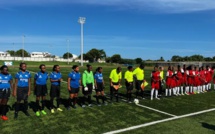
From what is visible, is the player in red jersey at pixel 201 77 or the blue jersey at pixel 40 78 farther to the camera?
the player in red jersey at pixel 201 77

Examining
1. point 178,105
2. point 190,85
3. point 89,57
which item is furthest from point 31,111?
point 89,57

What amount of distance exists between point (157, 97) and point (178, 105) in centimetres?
229

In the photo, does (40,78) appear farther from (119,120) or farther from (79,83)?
(119,120)

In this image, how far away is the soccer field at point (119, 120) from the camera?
8211 millimetres

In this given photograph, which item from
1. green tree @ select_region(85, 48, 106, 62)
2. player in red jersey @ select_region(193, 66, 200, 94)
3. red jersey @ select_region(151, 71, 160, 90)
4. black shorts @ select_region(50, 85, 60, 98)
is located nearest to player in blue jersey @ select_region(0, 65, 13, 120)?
black shorts @ select_region(50, 85, 60, 98)

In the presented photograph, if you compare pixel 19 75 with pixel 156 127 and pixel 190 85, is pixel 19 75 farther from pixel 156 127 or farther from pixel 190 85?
pixel 190 85

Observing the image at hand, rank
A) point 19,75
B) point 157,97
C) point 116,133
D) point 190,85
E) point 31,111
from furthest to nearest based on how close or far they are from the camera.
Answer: point 190,85 < point 157,97 < point 31,111 < point 19,75 < point 116,133

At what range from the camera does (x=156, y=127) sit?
860 centimetres

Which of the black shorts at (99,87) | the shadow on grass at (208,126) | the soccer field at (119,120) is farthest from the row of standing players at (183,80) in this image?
the shadow on grass at (208,126)

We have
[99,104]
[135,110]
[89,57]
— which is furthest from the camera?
[89,57]

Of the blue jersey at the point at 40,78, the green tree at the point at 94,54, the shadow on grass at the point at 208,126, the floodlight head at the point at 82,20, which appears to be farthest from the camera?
the green tree at the point at 94,54

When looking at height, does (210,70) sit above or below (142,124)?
above

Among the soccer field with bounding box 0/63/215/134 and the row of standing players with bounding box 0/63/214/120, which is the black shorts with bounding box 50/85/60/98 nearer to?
the row of standing players with bounding box 0/63/214/120

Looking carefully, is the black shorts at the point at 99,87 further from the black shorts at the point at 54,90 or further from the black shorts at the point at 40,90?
the black shorts at the point at 40,90
